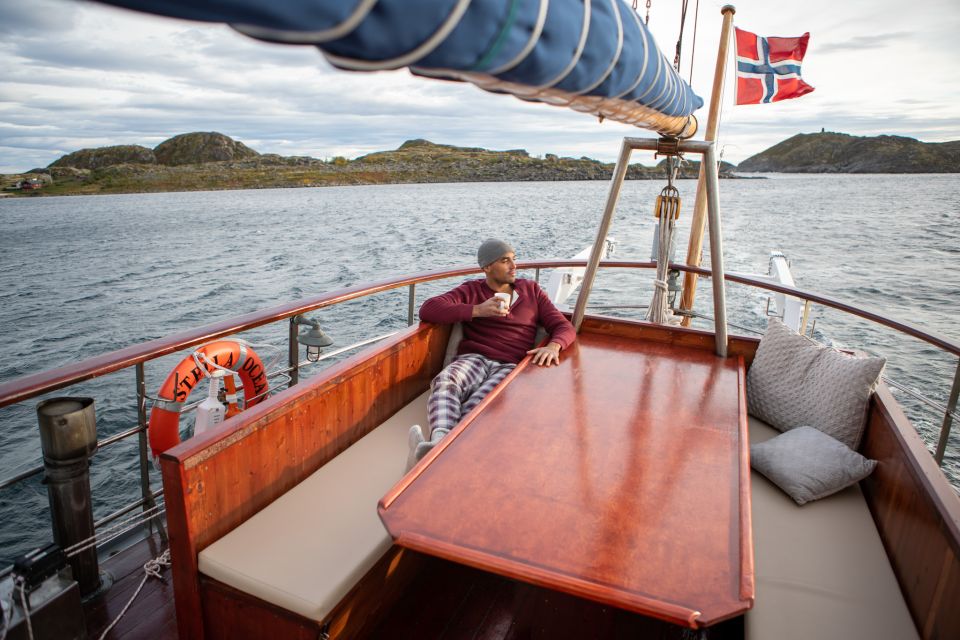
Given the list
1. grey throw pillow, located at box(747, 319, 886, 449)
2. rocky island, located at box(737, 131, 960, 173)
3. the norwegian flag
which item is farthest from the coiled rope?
rocky island, located at box(737, 131, 960, 173)

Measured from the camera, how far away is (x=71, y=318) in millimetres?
13102

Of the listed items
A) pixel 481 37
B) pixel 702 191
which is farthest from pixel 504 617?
pixel 702 191

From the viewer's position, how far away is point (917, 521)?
62.2 inches

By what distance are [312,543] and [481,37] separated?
57.9 inches

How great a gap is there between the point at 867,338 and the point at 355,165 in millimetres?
76820

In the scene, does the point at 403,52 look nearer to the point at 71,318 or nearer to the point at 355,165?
the point at 71,318

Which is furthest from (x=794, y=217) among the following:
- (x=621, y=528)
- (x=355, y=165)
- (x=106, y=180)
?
(x=106, y=180)

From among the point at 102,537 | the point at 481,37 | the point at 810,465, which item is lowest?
the point at 102,537

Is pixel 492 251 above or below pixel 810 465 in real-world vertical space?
above

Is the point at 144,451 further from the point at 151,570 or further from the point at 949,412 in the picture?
the point at 949,412

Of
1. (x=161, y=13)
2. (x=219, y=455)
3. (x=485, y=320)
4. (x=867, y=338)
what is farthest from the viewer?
(x=867, y=338)

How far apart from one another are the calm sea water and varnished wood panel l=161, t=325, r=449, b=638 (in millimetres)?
1531

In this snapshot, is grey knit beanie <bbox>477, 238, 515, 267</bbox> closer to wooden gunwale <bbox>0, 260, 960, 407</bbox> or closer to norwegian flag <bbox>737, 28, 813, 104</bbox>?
wooden gunwale <bbox>0, 260, 960, 407</bbox>

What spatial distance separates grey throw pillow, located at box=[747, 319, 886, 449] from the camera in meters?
2.28
